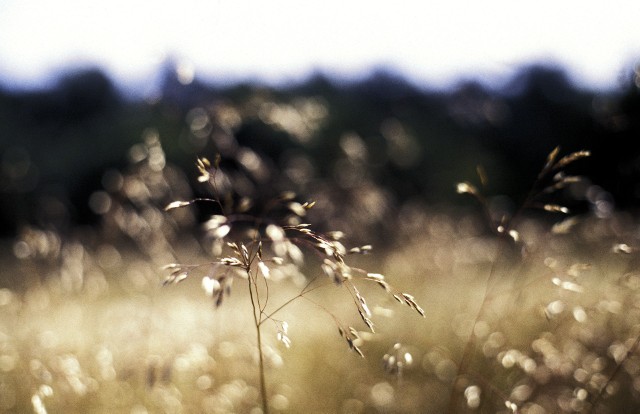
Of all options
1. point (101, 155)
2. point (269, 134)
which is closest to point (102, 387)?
point (269, 134)

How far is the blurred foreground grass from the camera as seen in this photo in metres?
1.70

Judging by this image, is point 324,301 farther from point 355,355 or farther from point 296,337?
point 355,355

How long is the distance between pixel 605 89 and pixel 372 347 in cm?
199

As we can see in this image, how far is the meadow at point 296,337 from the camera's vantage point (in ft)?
4.14

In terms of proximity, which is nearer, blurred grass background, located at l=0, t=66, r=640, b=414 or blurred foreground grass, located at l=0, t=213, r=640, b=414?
blurred foreground grass, located at l=0, t=213, r=640, b=414

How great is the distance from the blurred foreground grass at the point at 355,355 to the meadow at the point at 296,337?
1 centimetres

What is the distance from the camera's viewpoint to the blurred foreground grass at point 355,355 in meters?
1.70

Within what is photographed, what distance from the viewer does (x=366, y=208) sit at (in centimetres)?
312

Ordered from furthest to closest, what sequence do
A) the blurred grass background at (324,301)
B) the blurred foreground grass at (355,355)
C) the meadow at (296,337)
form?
the blurred grass background at (324,301) < the blurred foreground grass at (355,355) < the meadow at (296,337)

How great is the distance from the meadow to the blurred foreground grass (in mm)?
11

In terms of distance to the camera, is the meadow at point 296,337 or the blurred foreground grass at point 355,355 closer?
the meadow at point 296,337

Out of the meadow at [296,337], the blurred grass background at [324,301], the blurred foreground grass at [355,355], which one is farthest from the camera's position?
the blurred grass background at [324,301]

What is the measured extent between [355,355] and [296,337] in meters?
0.67

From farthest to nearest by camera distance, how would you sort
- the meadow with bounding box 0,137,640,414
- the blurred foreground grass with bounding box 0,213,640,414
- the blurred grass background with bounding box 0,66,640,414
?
the blurred grass background with bounding box 0,66,640,414
the blurred foreground grass with bounding box 0,213,640,414
the meadow with bounding box 0,137,640,414
